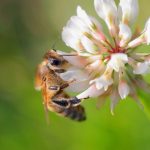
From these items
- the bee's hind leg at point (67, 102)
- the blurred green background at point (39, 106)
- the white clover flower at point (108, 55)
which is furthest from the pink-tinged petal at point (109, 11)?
the blurred green background at point (39, 106)

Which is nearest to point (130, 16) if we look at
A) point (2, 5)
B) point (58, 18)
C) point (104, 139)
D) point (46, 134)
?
point (104, 139)

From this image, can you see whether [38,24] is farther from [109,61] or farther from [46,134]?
[109,61]

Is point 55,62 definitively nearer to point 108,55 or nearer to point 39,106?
point 108,55

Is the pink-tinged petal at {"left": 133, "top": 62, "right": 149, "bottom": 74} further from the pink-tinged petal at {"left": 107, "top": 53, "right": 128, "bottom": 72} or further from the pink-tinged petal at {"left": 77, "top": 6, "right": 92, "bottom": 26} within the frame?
the pink-tinged petal at {"left": 77, "top": 6, "right": 92, "bottom": 26}

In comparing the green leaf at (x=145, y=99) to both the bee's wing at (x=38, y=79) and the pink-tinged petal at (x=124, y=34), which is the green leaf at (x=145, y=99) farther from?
the bee's wing at (x=38, y=79)

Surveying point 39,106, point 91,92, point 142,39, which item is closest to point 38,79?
point 91,92
